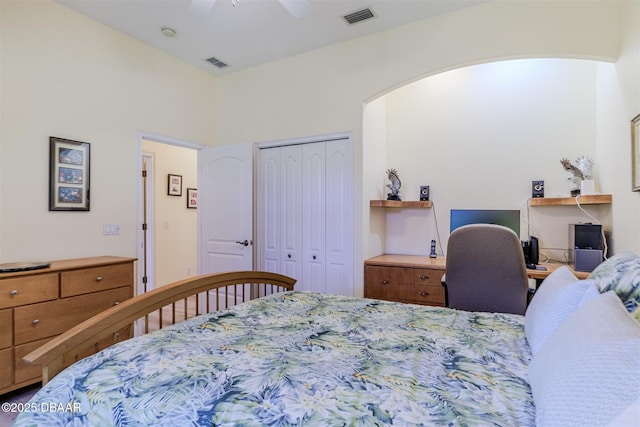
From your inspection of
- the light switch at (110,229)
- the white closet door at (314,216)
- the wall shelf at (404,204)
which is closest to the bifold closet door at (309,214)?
the white closet door at (314,216)

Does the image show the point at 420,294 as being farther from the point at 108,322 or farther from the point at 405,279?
the point at 108,322

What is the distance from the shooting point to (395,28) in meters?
3.07

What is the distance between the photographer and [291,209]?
3.64 meters

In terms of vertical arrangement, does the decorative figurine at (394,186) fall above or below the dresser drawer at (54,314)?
above

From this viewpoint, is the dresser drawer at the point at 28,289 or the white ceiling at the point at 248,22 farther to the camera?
the white ceiling at the point at 248,22

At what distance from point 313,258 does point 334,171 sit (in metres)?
0.95

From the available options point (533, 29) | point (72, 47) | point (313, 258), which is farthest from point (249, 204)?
point (533, 29)

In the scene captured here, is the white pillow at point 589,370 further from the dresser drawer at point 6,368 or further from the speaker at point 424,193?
the dresser drawer at point 6,368

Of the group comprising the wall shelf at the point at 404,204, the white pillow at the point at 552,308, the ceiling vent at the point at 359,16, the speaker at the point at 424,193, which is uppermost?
the ceiling vent at the point at 359,16

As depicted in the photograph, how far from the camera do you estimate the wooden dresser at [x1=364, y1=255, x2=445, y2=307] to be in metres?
2.95

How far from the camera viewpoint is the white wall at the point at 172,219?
4871 millimetres

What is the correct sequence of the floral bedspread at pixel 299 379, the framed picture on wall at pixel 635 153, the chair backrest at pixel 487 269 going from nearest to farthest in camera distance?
the floral bedspread at pixel 299 379 → the framed picture on wall at pixel 635 153 → the chair backrest at pixel 487 269

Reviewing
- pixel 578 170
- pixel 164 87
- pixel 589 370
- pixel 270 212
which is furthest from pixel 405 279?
pixel 164 87

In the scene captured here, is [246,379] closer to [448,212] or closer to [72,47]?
[448,212]
